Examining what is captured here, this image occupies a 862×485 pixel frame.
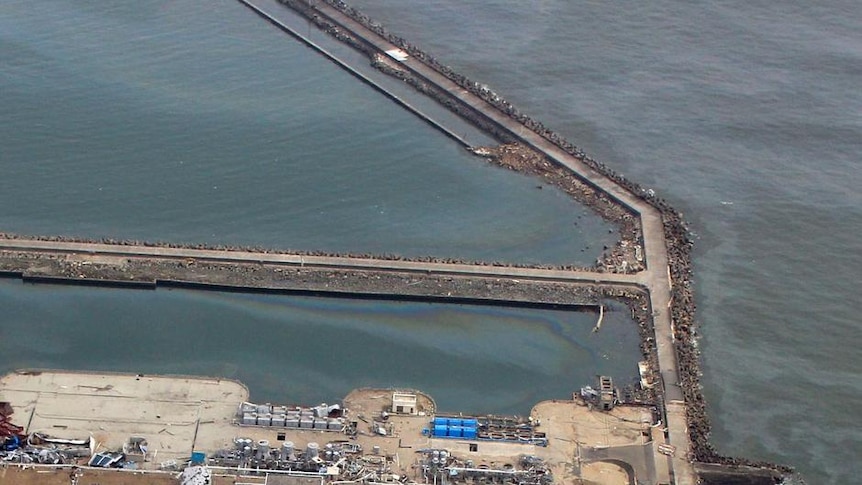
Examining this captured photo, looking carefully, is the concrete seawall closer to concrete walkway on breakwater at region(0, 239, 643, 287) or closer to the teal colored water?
concrete walkway on breakwater at region(0, 239, 643, 287)

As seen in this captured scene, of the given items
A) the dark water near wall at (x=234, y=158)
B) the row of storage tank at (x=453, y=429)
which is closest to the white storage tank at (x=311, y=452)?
the row of storage tank at (x=453, y=429)

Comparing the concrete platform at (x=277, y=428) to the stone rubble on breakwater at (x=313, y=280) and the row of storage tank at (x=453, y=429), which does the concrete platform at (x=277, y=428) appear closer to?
the row of storage tank at (x=453, y=429)

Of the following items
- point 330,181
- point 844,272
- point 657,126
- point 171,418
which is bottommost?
point 171,418

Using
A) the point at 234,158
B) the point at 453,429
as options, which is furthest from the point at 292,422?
the point at 234,158

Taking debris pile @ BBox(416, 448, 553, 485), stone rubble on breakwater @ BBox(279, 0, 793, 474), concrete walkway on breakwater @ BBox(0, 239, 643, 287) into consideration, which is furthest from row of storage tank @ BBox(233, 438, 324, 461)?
stone rubble on breakwater @ BBox(279, 0, 793, 474)

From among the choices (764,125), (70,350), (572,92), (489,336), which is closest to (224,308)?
(70,350)

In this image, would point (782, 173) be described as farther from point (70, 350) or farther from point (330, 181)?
point (70, 350)

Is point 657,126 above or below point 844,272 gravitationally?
above
